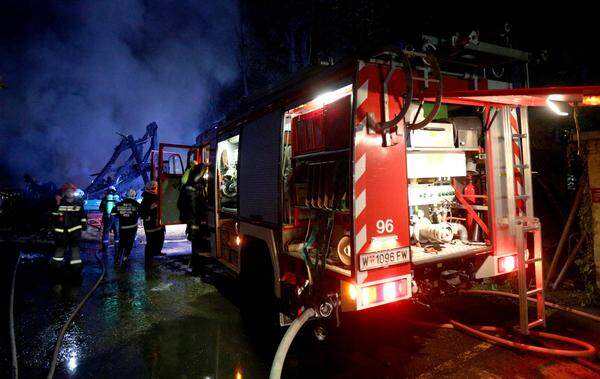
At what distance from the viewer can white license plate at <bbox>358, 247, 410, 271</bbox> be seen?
2773 mm

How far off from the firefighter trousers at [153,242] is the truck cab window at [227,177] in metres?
2.04

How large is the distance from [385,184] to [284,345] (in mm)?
1577

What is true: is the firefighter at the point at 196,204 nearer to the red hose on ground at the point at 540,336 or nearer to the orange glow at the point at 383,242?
the red hose on ground at the point at 540,336

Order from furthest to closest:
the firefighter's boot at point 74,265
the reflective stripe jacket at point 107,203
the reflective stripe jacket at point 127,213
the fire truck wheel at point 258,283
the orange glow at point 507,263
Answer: the reflective stripe jacket at point 107,203
the reflective stripe jacket at point 127,213
the firefighter's boot at point 74,265
the fire truck wheel at point 258,283
the orange glow at point 507,263

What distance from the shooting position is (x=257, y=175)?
14.1 ft

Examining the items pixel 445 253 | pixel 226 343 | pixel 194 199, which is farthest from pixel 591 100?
pixel 194 199

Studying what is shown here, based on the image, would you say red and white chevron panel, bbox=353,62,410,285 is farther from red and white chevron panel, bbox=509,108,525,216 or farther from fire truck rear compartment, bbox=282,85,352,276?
red and white chevron panel, bbox=509,108,525,216

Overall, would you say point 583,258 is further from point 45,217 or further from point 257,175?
point 45,217

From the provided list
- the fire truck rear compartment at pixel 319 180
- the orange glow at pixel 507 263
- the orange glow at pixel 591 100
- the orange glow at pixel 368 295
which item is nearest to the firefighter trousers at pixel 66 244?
the fire truck rear compartment at pixel 319 180

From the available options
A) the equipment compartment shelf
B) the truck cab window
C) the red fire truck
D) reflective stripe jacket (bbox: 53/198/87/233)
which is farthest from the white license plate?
reflective stripe jacket (bbox: 53/198/87/233)

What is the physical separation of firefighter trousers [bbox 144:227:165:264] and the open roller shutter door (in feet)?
11.7

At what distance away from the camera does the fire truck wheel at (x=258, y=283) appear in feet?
14.0

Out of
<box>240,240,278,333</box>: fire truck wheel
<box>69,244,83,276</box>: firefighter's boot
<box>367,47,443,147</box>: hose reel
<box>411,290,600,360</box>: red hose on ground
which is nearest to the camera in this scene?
<box>367,47,443,147</box>: hose reel

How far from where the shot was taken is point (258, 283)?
453 centimetres
